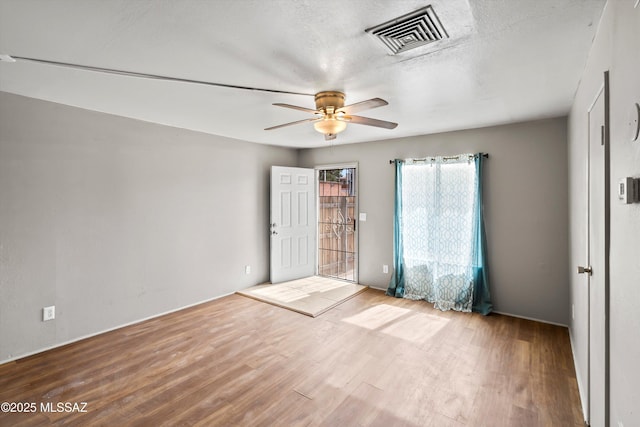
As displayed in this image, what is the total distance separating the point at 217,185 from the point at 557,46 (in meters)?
3.95

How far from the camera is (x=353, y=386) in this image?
2.39 m

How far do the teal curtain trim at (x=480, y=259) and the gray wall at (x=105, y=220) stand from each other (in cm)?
336

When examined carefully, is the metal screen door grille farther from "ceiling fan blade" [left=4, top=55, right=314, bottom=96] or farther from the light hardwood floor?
"ceiling fan blade" [left=4, top=55, right=314, bottom=96]

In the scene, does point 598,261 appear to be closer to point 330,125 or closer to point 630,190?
point 630,190

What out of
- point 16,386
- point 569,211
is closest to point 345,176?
point 569,211

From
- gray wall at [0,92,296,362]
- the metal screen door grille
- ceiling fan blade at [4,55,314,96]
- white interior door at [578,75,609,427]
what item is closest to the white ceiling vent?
white interior door at [578,75,609,427]

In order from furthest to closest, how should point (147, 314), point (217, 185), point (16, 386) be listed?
point (217, 185), point (147, 314), point (16, 386)

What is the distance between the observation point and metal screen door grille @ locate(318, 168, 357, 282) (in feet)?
17.4

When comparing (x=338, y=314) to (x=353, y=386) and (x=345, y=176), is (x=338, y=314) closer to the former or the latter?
(x=353, y=386)

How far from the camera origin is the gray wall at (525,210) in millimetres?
3420

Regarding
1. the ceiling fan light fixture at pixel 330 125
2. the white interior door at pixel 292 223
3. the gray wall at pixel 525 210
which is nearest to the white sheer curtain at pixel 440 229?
the gray wall at pixel 525 210

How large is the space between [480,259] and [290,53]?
3358 millimetres

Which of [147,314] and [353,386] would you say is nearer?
[353,386]

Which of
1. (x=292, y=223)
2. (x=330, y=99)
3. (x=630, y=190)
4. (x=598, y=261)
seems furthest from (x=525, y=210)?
(x=292, y=223)
